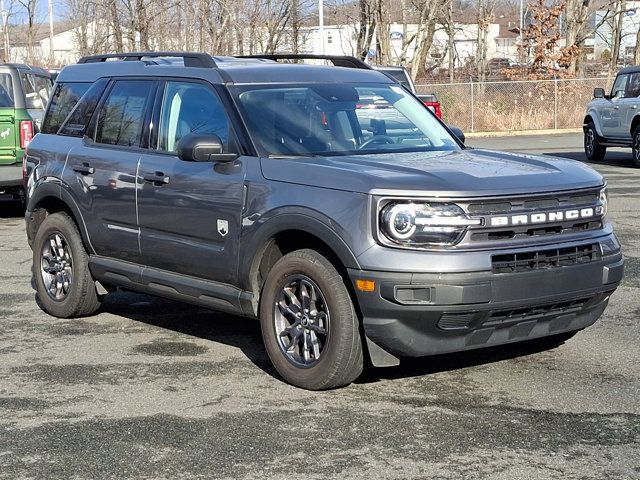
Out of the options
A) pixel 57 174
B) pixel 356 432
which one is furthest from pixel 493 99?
pixel 356 432

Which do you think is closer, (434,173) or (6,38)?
(434,173)

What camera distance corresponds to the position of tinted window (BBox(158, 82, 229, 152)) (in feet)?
23.6

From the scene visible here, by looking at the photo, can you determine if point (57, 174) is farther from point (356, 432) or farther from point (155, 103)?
point (356, 432)

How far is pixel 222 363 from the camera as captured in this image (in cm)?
713

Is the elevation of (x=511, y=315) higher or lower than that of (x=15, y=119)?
lower

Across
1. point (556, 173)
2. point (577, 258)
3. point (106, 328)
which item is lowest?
point (106, 328)

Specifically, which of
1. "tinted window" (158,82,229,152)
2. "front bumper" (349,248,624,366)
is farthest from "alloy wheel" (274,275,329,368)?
"tinted window" (158,82,229,152)

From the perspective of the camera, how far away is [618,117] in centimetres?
2184

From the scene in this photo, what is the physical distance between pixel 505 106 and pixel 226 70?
1204 inches

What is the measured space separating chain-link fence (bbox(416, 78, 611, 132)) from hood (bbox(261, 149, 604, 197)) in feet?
95.7

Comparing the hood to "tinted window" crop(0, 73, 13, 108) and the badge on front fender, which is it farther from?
"tinted window" crop(0, 73, 13, 108)

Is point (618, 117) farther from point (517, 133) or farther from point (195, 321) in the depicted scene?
point (195, 321)

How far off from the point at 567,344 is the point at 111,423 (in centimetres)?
313

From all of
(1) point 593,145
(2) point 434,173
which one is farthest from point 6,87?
(1) point 593,145
